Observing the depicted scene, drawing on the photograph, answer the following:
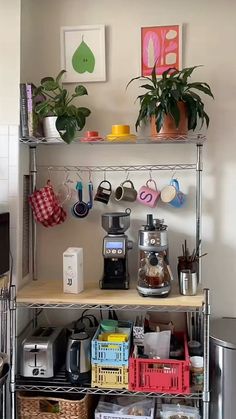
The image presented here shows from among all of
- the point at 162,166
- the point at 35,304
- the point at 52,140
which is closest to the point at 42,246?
the point at 35,304

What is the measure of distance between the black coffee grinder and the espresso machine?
11 centimetres

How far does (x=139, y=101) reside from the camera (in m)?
2.26

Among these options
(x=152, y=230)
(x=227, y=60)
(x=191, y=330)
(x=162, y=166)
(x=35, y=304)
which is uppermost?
(x=227, y=60)

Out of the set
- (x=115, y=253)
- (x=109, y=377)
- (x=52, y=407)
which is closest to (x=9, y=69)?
(x=115, y=253)

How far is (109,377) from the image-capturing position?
1.93 meters

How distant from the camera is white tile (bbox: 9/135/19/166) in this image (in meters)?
2.10

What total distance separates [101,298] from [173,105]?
102 cm

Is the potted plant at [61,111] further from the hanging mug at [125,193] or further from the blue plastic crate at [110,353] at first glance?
the blue plastic crate at [110,353]

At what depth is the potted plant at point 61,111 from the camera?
80.0 inches

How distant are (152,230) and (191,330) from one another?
673 mm

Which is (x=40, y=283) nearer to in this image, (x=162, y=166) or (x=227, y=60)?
(x=162, y=166)

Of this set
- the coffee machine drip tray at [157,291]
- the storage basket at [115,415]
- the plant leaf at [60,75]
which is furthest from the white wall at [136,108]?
the storage basket at [115,415]

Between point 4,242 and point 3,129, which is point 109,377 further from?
point 3,129

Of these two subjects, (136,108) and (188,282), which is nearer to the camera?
(188,282)
